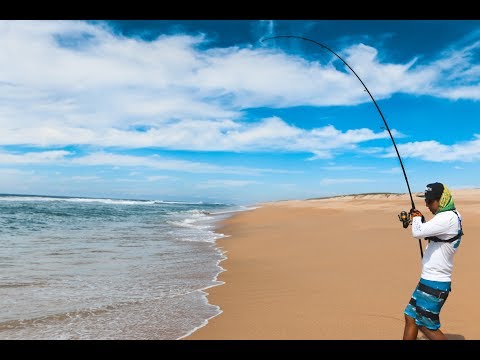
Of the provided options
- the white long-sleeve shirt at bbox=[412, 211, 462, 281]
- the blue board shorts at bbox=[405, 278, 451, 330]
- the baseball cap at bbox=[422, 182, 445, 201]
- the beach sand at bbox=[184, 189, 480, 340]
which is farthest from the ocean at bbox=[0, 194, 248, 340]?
the baseball cap at bbox=[422, 182, 445, 201]

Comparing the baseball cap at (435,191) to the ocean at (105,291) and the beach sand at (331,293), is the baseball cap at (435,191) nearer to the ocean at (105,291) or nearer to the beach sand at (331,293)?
the beach sand at (331,293)

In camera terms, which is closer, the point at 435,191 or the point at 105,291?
the point at 435,191

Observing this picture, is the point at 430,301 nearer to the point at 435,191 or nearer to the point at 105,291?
the point at 435,191

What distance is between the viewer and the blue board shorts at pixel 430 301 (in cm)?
335

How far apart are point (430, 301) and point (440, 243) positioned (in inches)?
20.3

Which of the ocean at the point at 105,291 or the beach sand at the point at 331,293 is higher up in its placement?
the beach sand at the point at 331,293

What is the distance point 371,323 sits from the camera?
15.3 feet

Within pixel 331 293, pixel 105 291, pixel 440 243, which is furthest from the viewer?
pixel 105 291

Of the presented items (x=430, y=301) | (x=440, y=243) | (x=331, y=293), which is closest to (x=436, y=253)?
(x=440, y=243)

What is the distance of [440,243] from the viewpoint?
3359 millimetres

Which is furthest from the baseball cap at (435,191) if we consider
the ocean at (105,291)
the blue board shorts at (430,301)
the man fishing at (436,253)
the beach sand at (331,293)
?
the ocean at (105,291)

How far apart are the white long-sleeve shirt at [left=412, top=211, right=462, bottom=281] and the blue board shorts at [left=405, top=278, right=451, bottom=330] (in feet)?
0.20
